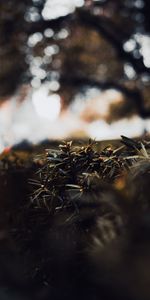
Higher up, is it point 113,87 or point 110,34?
point 110,34

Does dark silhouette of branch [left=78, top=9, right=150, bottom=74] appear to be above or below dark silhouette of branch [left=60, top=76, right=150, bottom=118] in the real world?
above

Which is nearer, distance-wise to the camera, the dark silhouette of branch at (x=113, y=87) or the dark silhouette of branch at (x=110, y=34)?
the dark silhouette of branch at (x=110, y=34)

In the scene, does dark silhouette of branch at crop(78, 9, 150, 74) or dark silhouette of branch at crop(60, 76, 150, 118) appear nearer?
dark silhouette of branch at crop(78, 9, 150, 74)

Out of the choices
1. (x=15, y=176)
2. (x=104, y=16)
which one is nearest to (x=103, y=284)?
(x=15, y=176)

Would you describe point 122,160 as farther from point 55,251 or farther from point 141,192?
point 141,192

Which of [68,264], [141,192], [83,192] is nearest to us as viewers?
[141,192]

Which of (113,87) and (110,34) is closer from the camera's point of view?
(110,34)

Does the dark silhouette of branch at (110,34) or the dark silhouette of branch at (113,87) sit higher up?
the dark silhouette of branch at (110,34)

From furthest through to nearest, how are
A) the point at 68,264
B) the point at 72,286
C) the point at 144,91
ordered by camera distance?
1. the point at 144,91
2. the point at 68,264
3. the point at 72,286
